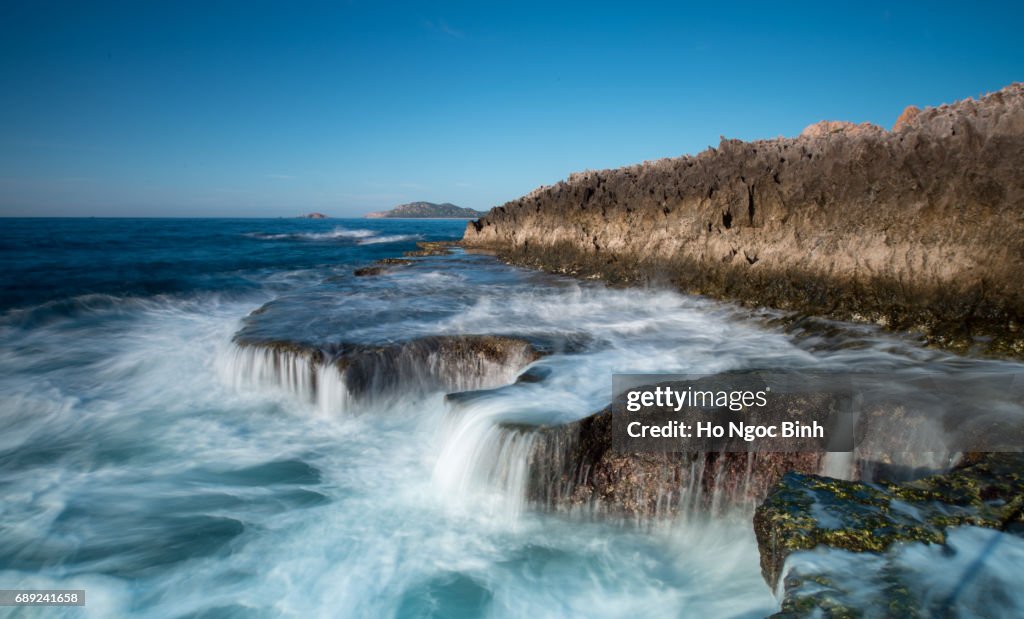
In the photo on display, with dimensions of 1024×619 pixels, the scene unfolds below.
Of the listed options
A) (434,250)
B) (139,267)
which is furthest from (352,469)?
(139,267)

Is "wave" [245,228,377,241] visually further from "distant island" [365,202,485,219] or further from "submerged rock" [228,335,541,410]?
"distant island" [365,202,485,219]

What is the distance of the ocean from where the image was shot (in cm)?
409

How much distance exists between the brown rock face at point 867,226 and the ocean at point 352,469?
0.83m

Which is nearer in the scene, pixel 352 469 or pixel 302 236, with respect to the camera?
pixel 352 469

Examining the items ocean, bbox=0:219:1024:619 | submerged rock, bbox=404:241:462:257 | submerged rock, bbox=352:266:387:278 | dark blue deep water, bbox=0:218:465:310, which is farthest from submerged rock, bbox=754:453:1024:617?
submerged rock, bbox=404:241:462:257

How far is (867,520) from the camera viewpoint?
9.65 feet

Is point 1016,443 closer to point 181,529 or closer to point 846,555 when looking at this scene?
point 846,555

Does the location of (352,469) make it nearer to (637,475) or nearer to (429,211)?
(637,475)

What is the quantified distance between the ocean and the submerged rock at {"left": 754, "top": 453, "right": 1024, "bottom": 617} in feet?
2.49

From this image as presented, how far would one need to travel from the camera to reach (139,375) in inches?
350

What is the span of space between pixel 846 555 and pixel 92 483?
7.24 meters

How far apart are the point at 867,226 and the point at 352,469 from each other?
8787mm

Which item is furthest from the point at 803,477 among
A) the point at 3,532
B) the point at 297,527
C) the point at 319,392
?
the point at 3,532

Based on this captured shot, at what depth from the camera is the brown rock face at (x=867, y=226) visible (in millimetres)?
6891
